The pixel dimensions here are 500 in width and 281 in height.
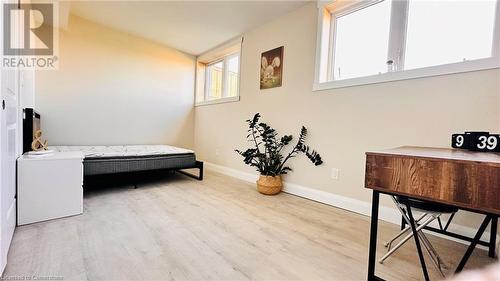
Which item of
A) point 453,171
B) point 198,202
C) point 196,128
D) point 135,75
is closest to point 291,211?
point 198,202

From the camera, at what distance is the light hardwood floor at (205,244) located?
4.36 ft

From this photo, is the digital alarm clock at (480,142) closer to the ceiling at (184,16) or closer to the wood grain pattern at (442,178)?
the wood grain pattern at (442,178)

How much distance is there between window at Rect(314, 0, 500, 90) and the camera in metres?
1.84

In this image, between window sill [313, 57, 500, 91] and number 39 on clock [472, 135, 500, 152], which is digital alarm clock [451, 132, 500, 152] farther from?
window sill [313, 57, 500, 91]

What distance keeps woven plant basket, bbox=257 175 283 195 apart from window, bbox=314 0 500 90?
4.32 feet

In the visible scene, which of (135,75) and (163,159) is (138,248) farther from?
(135,75)

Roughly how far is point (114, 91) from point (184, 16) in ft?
6.22

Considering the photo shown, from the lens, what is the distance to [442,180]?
980 millimetres

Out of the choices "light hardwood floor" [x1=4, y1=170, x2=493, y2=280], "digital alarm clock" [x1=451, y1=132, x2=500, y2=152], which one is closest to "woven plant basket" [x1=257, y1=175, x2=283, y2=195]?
"light hardwood floor" [x1=4, y1=170, x2=493, y2=280]

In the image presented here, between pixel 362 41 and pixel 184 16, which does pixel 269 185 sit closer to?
pixel 362 41

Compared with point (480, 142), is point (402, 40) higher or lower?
higher

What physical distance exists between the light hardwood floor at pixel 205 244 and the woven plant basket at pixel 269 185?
396 millimetres

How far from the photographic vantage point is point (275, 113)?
3.36m

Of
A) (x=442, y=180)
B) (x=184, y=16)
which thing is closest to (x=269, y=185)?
(x=442, y=180)
